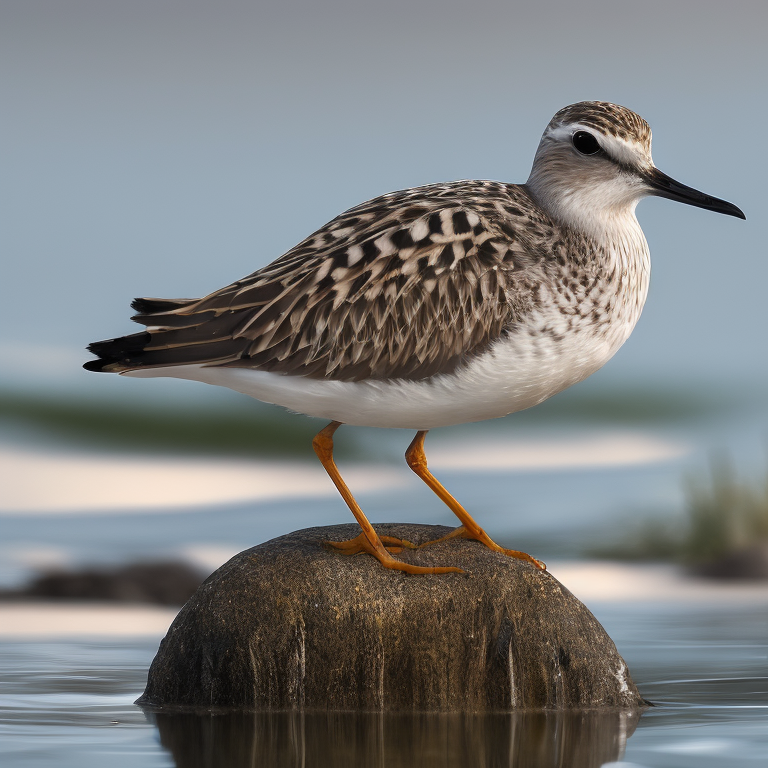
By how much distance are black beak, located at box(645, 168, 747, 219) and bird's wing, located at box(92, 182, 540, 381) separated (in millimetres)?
1278

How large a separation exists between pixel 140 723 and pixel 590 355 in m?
4.99

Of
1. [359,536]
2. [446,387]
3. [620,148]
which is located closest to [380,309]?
[446,387]

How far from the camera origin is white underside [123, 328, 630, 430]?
10.4m

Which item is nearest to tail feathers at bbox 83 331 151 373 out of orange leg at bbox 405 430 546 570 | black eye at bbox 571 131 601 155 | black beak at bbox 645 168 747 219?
orange leg at bbox 405 430 546 570

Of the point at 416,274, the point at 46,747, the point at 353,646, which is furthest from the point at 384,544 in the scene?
the point at 46,747

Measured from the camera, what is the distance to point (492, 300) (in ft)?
34.5

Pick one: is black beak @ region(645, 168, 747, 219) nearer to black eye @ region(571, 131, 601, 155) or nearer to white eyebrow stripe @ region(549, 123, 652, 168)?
white eyebrow stripe @ region(549, 123, 652, 168)

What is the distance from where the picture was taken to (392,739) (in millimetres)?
9914

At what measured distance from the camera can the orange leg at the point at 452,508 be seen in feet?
39.1

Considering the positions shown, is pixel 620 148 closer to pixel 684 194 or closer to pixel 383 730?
pixel 684 194

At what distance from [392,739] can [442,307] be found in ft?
11.8

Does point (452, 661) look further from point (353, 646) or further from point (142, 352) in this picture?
point (142, 352)

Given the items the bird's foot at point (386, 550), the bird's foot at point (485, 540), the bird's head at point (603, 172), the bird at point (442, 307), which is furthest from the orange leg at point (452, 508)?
the bird's head at point (603, 172)

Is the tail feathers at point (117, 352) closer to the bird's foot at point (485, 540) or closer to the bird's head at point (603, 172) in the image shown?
the bird's foot at point (485, 540)
